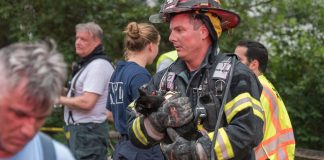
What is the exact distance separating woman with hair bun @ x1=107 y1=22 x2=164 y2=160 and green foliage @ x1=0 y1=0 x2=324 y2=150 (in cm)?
335

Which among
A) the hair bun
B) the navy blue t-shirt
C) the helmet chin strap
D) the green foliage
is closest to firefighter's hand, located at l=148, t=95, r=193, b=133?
the helmet chin strap

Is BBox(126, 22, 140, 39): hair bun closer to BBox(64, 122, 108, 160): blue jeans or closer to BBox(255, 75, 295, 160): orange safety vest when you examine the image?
BBox(255, 75, 295, 160): orange safety vest

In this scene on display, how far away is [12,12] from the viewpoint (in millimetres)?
9438

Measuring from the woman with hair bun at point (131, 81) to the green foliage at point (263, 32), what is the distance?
3.35 m

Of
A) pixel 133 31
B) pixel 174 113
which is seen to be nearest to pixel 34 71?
pixel 174 113

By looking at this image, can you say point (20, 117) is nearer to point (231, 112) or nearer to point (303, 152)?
point (231, 112)

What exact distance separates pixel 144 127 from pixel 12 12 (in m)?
6.10

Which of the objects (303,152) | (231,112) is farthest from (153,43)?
(303,152)

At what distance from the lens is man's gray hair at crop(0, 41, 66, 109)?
81.5 inches

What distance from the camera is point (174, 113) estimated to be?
3.60 meters

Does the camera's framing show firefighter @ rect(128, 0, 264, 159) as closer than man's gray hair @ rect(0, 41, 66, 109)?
No

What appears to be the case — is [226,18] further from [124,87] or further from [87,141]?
[87,141]

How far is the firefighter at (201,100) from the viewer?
11.7 feet

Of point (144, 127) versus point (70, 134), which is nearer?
point (144, 127)
